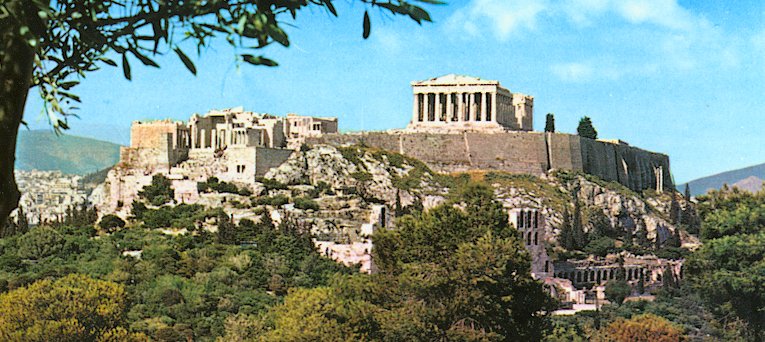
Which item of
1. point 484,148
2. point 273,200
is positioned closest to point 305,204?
point 273,200

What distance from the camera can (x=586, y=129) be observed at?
79000 millimetres

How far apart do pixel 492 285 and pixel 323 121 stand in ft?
154

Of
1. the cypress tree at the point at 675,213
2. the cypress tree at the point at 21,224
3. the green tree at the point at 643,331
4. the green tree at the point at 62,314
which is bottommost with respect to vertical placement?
the green tree at the point at 643,331

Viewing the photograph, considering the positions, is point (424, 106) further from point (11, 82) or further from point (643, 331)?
point (11, 82)

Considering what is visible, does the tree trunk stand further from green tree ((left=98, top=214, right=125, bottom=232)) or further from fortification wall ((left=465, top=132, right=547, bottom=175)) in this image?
fortification wall ((left=465, top=132, right=547, bottom=175))

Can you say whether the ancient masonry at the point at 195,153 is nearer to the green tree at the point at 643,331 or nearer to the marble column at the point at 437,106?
the marble column at the point at 437,106

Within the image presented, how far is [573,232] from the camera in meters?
68.1

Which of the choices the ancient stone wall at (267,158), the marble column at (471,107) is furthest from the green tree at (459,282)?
the marble column at (471,107)

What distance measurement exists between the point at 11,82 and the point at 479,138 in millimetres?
67708

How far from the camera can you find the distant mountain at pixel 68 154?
313ft

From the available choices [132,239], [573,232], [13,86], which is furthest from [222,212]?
[13,86]

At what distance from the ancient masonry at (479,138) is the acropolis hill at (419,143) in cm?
6

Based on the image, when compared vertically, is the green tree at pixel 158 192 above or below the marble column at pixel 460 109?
below

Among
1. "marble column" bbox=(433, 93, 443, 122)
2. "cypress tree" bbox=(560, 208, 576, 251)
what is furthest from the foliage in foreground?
"marble column" bbox=(433, 93, 443, 122)
